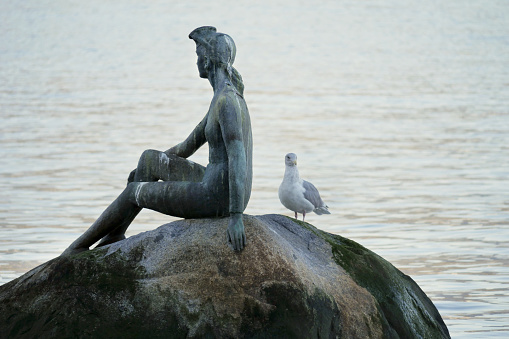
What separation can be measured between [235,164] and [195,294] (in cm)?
100

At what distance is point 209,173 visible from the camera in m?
8.88

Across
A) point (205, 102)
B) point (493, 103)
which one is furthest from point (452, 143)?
point (205, 102)

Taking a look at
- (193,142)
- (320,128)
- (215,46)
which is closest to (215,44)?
(215,46)

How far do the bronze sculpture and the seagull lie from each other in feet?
21.3

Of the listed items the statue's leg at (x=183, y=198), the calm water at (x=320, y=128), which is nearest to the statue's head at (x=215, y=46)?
the statue's leg at (x=183, y=198)

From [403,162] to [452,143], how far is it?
254 cm

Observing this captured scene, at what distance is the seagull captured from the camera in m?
15.8

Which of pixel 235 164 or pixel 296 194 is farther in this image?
pixel 296 194

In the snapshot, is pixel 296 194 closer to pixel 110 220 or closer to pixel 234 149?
pixel 110 220

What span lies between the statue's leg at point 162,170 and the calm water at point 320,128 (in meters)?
3.31

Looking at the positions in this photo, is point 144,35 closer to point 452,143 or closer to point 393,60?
point 393,60

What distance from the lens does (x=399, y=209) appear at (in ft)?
54.3

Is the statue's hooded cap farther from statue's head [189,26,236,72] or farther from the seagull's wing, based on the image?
the seagull's wing

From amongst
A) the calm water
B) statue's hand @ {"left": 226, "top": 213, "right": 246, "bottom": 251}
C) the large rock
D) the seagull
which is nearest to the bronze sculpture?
statue's hand @ {"left": 226, "top": 213, "right": 246, "bottom": 251}
